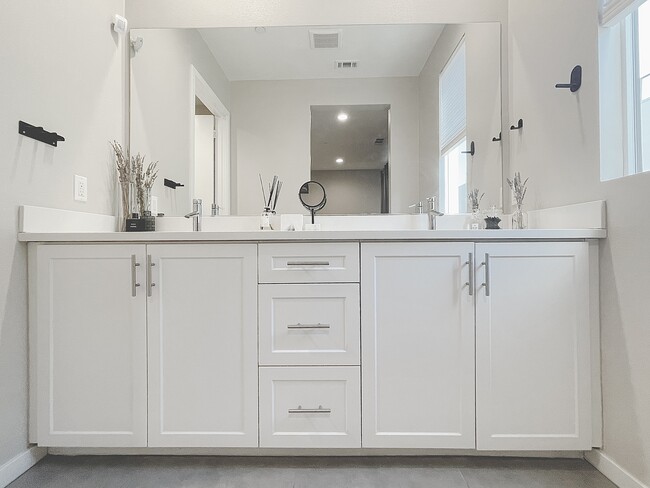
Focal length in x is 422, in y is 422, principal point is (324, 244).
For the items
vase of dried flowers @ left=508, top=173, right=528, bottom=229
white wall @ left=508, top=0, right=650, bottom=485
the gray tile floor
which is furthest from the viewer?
vase of dried flowers @ left=508, top=173, right=528, bottom=229

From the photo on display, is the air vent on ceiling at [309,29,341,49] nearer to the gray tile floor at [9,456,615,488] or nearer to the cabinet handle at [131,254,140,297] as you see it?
the cabinet handle at [131,254,140,297]

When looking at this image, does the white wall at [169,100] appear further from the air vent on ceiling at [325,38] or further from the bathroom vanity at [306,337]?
the bathroom vanity at [306,337]

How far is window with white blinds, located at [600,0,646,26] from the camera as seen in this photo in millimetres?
1409

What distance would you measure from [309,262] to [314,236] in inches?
4.0

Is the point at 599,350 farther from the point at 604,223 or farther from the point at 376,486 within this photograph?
the point at 376,486

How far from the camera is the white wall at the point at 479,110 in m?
2.19

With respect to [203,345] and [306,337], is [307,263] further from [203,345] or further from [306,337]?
[203,345]

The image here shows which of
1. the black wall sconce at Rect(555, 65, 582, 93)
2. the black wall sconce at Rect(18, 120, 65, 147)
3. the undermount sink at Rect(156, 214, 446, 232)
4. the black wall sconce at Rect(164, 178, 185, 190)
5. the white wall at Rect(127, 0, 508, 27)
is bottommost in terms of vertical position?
the undermount sink at Rect(156, 214, 446, 232)

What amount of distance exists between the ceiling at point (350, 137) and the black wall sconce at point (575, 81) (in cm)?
84

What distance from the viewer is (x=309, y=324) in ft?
5.19

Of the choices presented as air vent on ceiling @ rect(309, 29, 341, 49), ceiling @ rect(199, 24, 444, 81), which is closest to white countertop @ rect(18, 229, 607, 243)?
ceiling @ rect(199, 24, 444, 81)

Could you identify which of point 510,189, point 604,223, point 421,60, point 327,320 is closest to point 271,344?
point 327,320

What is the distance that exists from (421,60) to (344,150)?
2.07 ft

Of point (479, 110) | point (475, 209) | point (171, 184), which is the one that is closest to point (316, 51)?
point (479, 110)
